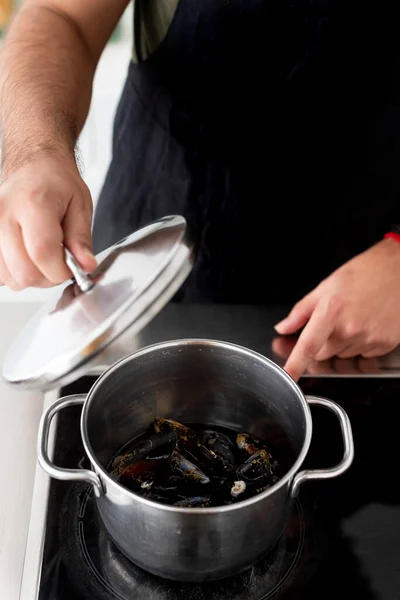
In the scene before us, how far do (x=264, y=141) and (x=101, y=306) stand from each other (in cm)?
62

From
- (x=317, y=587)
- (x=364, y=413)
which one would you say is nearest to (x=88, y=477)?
(x=317, y=587)

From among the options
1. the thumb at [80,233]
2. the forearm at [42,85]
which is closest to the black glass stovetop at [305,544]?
the thumb at [80,233]

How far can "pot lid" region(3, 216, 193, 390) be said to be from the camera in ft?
1.85

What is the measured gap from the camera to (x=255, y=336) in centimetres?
92

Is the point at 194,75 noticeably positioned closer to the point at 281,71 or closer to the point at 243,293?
the point at 281,71

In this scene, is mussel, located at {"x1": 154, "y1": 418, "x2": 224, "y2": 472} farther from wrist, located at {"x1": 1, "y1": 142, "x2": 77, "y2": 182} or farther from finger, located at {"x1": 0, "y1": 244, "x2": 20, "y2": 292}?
wrist, located at {"x1": 1, "y1": 142, "x2": 77, "y2": 182}

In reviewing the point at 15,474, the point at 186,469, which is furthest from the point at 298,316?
the point at 15,474

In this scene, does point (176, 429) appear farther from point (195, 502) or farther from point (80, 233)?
point (80, 233)

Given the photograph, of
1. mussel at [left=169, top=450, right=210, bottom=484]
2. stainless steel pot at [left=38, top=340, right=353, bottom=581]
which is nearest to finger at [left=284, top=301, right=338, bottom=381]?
stainless steel pot at [left=38, top=340, right=353, bottom=581]

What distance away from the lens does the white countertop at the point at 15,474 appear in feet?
2.09

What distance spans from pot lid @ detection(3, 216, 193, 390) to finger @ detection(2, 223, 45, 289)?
0.13 feet

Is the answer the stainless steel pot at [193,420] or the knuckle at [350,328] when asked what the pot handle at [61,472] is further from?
the knuckle at [350,328]

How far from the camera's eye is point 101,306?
59cm

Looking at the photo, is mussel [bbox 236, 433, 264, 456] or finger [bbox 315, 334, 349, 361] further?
finger [bbox 315, 334, 349, 361]
